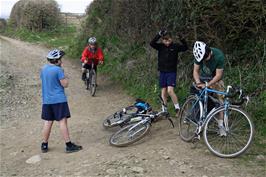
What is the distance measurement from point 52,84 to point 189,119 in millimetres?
2493

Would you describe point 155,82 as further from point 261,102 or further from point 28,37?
point 28,37

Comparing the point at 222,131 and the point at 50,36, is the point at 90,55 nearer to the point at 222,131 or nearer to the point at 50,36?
the point at 222,131

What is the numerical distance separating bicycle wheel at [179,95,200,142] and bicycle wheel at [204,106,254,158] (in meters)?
0.48

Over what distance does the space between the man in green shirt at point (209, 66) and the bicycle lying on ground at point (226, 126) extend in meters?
0.10

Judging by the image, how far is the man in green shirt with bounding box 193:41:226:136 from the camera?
614 centimetres

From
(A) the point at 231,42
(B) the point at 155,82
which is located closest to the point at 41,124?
(B) the point at 155,82

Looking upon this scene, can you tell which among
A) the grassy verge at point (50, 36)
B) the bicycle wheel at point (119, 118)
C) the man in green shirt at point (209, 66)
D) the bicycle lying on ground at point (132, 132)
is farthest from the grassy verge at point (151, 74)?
the grassy verge at point (50, 36)

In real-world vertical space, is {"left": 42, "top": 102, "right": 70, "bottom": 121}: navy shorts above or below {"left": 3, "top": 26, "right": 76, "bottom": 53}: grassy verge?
below

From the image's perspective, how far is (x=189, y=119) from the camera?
264 inches

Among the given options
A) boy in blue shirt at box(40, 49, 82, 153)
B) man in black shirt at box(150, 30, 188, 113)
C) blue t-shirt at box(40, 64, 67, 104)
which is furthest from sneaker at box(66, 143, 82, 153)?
man in black shirt at box(150, 30, 188, 113)

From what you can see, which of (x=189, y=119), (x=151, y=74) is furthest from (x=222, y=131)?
(x=151, y=74)

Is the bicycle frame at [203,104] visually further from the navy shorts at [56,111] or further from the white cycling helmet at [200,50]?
the navy shorts at [56,111]

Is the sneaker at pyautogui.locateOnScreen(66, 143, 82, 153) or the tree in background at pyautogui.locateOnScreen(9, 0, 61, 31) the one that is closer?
the sneaker at pyautogui.locateOnScreen(66, 143, 82, 153)

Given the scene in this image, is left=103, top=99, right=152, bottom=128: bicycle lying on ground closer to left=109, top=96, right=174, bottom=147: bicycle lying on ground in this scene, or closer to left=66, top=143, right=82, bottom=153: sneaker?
left=109, top=96, right=174, bottom=147: bicycle lying on ground
